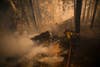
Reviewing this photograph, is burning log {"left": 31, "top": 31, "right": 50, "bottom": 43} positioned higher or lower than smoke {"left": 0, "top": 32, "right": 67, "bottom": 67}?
higher

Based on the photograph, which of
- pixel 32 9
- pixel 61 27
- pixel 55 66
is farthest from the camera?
A: pixel 61 27

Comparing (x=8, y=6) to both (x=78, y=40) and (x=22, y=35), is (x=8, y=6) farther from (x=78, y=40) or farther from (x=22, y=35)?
(x=78, y=40)

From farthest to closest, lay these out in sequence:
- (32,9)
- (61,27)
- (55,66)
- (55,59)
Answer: (61,27)
(32,9)
(55,59)
(55,66)

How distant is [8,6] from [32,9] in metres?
1.47

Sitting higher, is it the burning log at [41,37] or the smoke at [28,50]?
the burning log at [41,37]

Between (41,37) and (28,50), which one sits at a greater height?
(41,37)

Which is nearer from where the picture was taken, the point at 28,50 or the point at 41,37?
the point at 28,50

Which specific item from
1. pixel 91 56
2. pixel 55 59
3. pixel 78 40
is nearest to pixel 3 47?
pixel 55 59

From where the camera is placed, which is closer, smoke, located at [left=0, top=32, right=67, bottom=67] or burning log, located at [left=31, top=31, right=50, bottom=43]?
smoke, located at [left=0, top=32, right=67, bottom=67]

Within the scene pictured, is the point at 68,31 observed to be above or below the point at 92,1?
below

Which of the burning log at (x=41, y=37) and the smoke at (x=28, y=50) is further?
the burning log at (x=41, y=37)

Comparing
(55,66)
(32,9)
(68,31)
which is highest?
(32,9)

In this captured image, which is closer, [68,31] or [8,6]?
[8,6]

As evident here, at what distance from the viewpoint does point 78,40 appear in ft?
34.2
